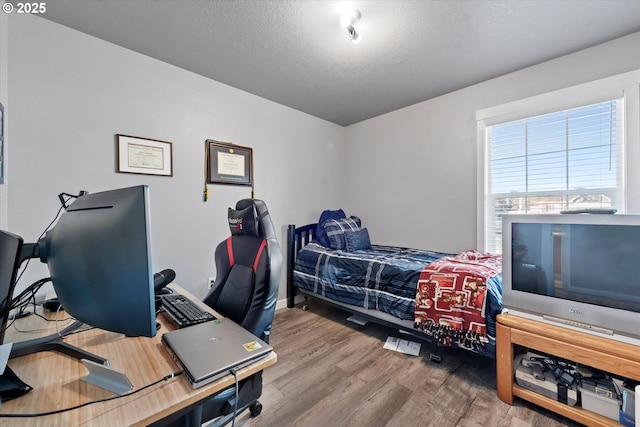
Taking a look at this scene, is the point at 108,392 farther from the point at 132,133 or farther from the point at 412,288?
the point at 132,133

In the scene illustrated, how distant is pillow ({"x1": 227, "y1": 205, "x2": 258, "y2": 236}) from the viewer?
1.33 meters

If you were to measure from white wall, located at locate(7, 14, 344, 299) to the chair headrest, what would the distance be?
1.23m

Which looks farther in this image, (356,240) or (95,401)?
(356,240)

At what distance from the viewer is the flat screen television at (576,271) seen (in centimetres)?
128

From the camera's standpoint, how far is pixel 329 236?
311cm

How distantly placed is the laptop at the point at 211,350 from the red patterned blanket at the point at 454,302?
149 cm

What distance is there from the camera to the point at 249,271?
4.19 feet

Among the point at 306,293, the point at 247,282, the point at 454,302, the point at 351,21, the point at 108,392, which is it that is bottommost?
the point at 306,293

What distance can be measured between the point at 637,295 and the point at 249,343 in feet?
6.03

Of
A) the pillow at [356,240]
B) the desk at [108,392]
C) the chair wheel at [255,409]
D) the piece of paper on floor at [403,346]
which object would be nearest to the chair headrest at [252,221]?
the desk at [108,392]

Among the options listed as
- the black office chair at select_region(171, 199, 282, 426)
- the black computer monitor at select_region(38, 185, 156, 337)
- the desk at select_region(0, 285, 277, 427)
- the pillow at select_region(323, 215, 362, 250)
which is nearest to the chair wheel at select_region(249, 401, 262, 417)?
the black office chair at select_region(171, 199, 282, 426)

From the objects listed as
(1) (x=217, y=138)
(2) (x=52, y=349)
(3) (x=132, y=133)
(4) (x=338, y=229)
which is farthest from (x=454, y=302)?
(3) (x=132, y=133)

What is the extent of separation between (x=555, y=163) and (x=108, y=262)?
10.4 ft

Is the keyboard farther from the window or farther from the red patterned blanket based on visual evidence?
the window
